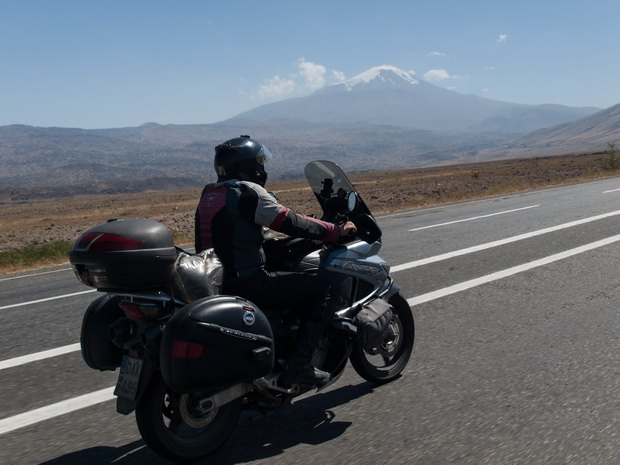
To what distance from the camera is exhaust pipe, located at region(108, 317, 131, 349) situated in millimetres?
3586

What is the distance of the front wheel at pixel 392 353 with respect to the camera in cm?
465

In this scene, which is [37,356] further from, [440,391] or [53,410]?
[440,391]

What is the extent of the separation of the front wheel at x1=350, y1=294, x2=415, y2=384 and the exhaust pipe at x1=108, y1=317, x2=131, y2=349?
5.30ft

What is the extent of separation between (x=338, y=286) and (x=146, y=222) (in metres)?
1.41

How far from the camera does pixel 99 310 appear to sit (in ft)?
12.5

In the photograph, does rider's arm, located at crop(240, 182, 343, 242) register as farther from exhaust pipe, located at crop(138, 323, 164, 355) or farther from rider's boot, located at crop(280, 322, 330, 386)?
exhaust pipe, located at crop(138, 323, 164, 355)

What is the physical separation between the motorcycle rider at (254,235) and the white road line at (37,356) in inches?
95.5

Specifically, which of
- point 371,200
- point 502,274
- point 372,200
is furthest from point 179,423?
point 371,200

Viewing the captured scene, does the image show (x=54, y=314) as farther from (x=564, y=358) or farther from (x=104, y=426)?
(x=564, y=358)

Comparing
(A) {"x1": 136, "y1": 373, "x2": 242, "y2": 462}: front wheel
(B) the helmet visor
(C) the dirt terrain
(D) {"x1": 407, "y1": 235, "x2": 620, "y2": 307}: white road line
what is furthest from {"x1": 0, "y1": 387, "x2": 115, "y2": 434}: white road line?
(C) the dirt terrain

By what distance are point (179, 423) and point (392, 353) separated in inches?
72.7

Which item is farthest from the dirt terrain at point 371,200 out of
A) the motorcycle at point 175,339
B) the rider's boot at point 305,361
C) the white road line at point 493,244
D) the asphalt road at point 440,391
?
the motorcycle at point 175,339

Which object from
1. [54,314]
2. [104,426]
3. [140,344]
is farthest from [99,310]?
[54,314]

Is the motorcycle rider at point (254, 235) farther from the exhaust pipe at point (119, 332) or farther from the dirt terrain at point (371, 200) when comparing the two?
the dirt terrain at point (371, 200)
